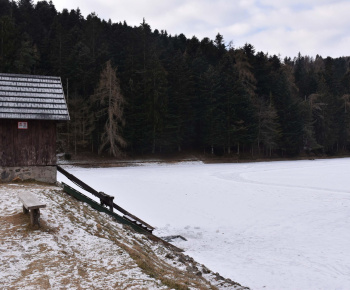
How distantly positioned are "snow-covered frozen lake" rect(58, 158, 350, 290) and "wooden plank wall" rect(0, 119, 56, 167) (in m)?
4.50

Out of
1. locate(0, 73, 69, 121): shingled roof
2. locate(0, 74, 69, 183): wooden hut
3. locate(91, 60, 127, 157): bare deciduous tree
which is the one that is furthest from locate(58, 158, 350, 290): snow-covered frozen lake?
locate(91, 60, 127, 157): bare deciduous tree

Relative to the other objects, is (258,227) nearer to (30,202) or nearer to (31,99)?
(30,202)

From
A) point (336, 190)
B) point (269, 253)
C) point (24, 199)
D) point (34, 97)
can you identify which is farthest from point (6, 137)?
point (336, 190)

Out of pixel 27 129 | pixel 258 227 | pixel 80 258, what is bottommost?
pixel 258 227

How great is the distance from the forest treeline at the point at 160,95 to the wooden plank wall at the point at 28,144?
85.4 feet

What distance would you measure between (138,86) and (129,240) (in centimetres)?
4037

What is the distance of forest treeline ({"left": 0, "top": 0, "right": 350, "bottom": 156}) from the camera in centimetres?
4331

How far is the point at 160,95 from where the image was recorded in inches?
1841

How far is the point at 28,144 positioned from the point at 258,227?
10.4 metres

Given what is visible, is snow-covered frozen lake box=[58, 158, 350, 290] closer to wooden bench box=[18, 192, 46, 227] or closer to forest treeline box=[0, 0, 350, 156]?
wooden bench box=[18, 192, 46, 227]

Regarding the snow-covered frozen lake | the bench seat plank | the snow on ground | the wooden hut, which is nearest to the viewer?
the snow on ground

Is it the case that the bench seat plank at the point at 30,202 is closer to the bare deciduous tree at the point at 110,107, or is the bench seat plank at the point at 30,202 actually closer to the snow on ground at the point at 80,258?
the snow on ground at the point at 80,258

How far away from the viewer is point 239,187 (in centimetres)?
2150

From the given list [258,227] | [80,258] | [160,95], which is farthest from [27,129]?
[160,95]
